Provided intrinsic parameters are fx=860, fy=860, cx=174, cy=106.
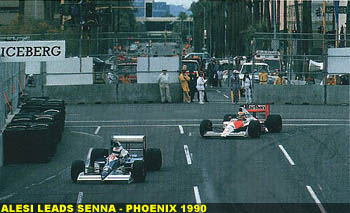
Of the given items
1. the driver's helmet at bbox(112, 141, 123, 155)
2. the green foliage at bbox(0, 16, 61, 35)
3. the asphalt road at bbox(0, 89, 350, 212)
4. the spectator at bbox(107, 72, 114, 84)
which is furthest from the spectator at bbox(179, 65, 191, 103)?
the green foliage at bbox(0, 16, 61, 35)

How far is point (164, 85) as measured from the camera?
40156 mm

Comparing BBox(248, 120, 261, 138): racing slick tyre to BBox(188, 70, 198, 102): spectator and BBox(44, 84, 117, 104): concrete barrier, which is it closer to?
BBox(188, 70, 198, 102): spectator

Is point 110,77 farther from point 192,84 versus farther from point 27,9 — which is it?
point 27,9

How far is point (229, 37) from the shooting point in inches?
4345

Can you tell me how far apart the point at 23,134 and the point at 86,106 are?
663 inches

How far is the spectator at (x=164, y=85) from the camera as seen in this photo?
40031 millimetres

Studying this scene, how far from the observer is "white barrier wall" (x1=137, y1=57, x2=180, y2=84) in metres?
40.9

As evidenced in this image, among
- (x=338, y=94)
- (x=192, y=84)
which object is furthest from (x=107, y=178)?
(x=338, y=94)

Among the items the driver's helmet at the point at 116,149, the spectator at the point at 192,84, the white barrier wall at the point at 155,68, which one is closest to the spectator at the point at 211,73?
the spectator at the point at 192,84

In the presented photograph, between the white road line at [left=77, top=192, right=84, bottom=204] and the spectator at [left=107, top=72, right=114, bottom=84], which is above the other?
the spectator at [left=107, top=72, right=114, bottom=84]

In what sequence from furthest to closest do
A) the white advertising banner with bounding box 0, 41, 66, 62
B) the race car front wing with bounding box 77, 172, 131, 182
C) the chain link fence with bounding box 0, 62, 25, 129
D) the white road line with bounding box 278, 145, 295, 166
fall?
the chain link fence with bounding box 0, 62, 25, 129, the white advertising banner with bounding box 0, 41, 66, 62, the white road line with bounding box 278, 145, 295, 166, the race car front wing with bounding box 77, 172, 131, 182

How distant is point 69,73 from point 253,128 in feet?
54.3

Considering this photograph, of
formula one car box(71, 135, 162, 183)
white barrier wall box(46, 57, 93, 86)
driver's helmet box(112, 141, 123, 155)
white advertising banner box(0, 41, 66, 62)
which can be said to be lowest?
formula one car box(71, 135, 162, 183)

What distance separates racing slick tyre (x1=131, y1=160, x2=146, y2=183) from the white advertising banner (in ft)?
17.7
